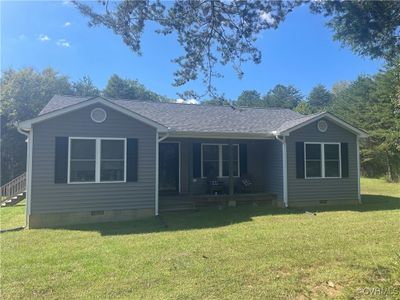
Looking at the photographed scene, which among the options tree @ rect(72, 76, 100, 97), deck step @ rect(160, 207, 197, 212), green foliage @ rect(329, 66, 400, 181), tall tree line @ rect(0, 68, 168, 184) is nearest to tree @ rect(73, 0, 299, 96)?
deck step @ rect(160, 207, 197, 212)

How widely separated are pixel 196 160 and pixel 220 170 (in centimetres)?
111

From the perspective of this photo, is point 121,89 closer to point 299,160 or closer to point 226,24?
point 299,160

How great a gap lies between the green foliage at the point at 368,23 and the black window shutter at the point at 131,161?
627 centimetres

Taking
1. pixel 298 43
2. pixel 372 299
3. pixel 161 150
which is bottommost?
pixel 372 299

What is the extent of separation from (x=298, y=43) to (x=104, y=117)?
6.72m

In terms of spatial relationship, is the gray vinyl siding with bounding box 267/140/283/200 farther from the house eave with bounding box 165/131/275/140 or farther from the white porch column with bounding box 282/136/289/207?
the house eave with bounding box 165/131/275/140

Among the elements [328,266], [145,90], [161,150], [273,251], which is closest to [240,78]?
[273,251]

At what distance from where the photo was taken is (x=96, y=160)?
9844 millimetres

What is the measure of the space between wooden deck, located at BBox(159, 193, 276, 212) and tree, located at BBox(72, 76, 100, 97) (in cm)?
2728

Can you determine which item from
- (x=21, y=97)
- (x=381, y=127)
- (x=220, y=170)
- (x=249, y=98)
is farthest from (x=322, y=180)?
(x=249, y=98)

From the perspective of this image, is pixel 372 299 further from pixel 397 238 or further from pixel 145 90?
pixel 145 90

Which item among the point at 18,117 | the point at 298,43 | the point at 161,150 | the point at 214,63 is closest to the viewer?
the point at 214,63

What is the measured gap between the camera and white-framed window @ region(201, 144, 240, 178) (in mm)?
13203

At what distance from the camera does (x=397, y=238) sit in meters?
6.96
